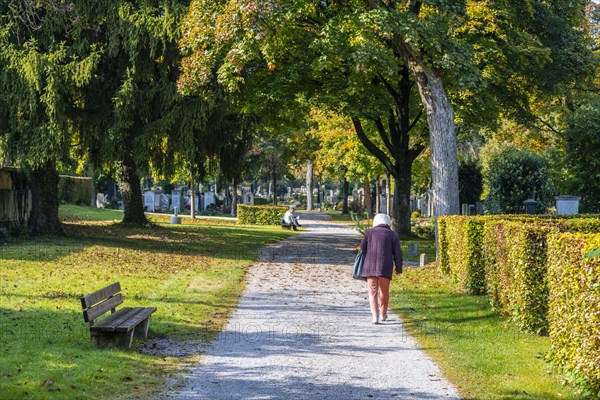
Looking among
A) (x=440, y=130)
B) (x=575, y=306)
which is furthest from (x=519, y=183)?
(x=575, y=306)

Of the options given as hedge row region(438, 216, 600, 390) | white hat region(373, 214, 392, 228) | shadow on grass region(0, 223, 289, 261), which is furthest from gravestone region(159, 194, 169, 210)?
white hat region(373, 214, 392, 228)

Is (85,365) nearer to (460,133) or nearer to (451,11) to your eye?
(451,11)

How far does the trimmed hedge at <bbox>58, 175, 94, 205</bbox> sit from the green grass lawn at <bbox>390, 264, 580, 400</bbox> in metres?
38.4

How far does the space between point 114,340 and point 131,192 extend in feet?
75.0

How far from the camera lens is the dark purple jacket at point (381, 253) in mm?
11141

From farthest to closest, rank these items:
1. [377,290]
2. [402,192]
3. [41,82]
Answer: [402,192]
[41,82]
[377,290]

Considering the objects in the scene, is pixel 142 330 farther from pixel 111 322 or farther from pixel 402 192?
pixel 402 192

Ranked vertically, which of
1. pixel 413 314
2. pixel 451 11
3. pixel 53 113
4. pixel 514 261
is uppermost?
pixel 451 11

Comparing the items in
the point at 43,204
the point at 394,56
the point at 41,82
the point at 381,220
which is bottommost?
the point at 381,220

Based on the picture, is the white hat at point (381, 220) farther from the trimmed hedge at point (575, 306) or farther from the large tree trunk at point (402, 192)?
the large tree trunk at point (402, 192)

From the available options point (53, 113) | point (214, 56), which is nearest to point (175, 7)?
point (214, 56)

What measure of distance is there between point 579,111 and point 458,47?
1913cm

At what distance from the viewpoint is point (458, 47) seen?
1859cm

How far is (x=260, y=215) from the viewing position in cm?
4472
